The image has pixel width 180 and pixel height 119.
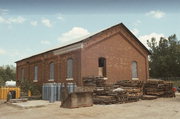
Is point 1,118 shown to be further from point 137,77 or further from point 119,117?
point 137,77

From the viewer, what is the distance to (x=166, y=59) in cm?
5234

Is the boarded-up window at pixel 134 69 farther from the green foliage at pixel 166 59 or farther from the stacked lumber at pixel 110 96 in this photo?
the green foliage at pixel 166 59

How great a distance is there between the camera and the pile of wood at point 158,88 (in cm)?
1950

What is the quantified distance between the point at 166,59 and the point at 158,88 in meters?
35.2

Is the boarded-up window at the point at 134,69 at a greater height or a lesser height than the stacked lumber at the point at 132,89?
greater

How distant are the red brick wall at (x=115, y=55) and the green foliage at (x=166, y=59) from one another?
29701mm

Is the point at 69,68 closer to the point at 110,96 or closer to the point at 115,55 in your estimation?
the point at 115,55

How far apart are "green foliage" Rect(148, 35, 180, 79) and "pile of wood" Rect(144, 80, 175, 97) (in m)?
33.1

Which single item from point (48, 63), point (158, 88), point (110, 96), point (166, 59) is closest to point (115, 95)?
point (110, 96)

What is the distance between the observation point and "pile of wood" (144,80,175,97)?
19.5 metres

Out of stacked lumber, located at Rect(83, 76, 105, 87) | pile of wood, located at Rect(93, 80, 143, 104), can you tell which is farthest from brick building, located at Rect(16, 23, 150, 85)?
pile of wood, located at Rect(93, 80, 143, 104)

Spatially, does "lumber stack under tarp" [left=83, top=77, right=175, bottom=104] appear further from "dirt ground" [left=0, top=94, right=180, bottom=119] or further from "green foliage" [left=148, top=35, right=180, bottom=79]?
"green foliage" [left=148, top=35, right=180, bottom=79]

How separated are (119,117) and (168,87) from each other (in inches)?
471

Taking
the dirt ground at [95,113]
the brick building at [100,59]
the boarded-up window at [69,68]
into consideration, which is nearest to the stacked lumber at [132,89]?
the brick building at [100,59]
